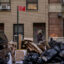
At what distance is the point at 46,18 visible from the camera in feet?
57.2

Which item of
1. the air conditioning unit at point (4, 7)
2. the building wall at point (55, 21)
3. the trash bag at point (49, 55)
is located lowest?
the trash bag at point (49, 55)

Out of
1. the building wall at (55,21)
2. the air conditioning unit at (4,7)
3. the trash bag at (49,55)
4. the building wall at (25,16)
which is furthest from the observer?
the building wall at (55,21)

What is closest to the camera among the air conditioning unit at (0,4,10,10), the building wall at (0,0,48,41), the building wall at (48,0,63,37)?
the air conditioning unit at (0,4,10,10)

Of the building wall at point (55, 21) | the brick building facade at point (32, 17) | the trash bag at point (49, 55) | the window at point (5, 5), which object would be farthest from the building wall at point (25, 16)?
the trash bag at point (49, 55)

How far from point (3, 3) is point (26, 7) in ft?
6.95

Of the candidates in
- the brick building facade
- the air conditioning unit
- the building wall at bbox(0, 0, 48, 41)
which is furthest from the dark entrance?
the air conditioning unit

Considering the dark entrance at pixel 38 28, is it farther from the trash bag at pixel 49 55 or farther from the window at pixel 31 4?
the trash bag at pixel 49 55

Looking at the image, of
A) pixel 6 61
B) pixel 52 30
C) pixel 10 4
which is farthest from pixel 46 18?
pixel 6 61

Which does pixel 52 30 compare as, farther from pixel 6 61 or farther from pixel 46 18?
pixel 6 61

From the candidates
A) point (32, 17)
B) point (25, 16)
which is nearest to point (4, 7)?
point (25, 16)

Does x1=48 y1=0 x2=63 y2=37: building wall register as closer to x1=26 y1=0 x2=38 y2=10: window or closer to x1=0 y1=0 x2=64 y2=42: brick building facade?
x1=0 y1=0 x2=64 y2=42: brick building facade

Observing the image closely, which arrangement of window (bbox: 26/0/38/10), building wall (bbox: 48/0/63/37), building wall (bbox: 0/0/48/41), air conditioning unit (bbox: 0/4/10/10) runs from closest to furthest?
air conditioning unit (bbox: 0/4/10/10) < building wall (bbox: 0/0/48/41) < building wall (bbox: 48/0/63/37) < window (bbox: 26/0/38/10)

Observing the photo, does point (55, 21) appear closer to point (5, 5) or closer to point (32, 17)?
point (32, 17)

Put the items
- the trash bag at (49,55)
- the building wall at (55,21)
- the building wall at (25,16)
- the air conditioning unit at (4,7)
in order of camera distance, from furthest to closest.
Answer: the building wall at (55,21), the building wall at (25,16), the air conditioning unit at (4,7), the trash bag at (49,55)
